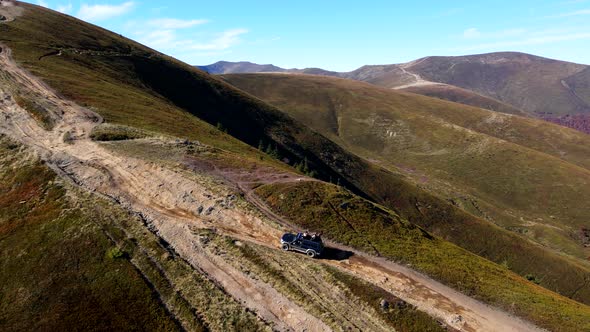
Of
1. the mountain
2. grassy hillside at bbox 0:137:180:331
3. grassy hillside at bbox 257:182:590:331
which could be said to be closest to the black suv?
the mountain

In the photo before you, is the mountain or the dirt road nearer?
the mountain

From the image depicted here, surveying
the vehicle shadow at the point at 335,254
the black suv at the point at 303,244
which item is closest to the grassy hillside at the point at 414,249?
the vehicle shadow at the point at 335,254

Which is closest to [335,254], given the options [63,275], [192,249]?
[192,249]

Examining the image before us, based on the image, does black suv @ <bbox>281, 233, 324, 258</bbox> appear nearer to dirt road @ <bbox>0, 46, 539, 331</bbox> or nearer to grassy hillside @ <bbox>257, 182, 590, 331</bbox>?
dirt road @ <bbox>0, 46, 539, 331</bbox>

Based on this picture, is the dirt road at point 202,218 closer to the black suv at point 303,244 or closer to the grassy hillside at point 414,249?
the black suv at point 303,244

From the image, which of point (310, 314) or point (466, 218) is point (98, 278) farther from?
point (466, 218)

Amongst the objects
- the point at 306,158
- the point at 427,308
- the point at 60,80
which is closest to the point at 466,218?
the point at 306,158

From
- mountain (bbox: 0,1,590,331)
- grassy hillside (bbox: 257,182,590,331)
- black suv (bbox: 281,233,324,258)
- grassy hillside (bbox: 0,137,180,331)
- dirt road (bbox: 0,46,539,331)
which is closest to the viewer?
grassy hillside (bbox: 0,137,180,331)
